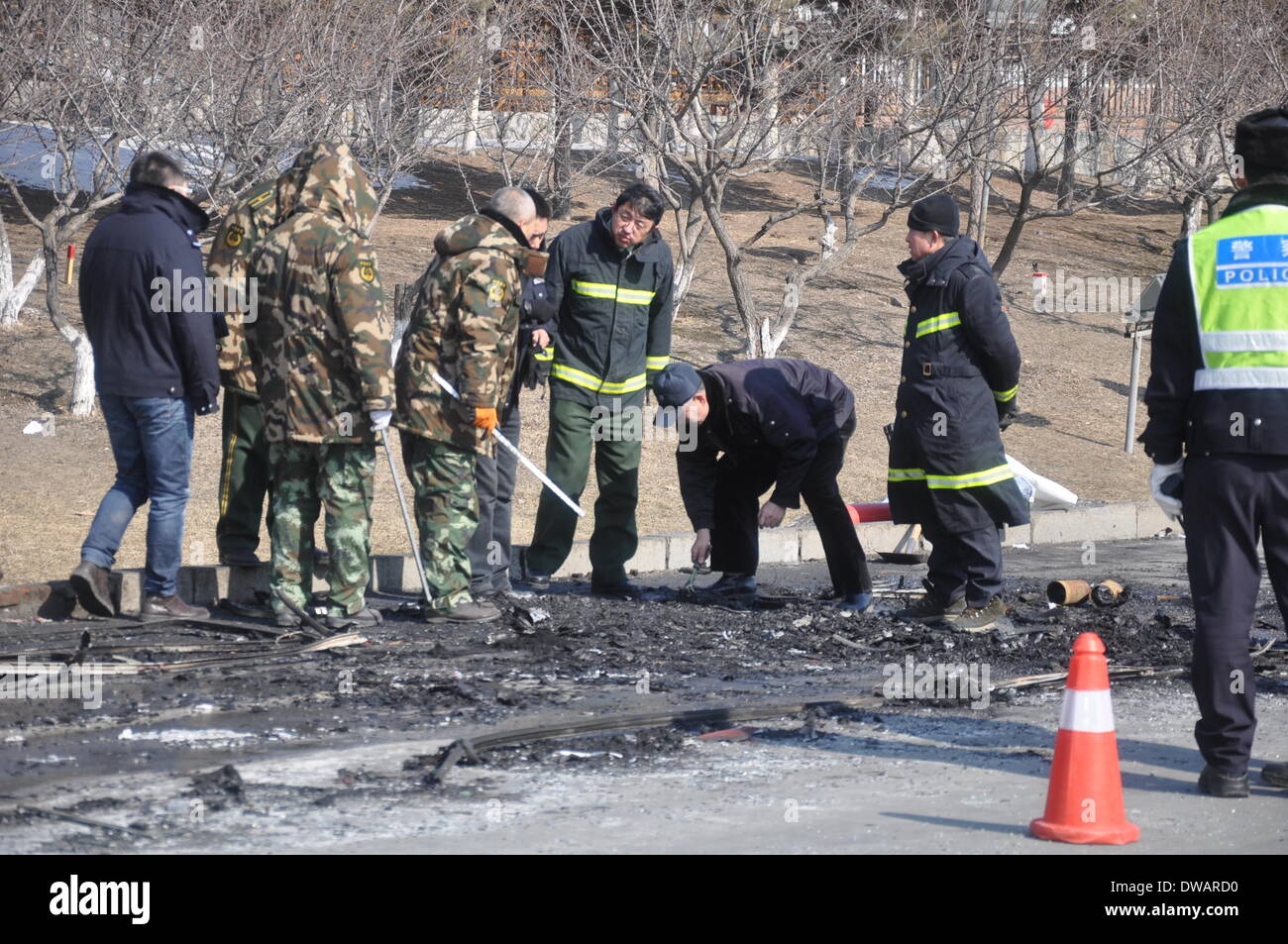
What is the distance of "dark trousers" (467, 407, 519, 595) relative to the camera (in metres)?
8.83

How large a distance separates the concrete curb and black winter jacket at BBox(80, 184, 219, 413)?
1053 mm

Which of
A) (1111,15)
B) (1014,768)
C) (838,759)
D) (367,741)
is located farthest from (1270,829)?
(1111,15)

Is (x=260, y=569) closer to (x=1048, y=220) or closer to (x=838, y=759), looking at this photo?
(x=838, y=759)

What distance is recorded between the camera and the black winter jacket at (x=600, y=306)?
915cm

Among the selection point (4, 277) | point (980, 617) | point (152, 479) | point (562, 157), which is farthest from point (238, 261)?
point (562, 157)

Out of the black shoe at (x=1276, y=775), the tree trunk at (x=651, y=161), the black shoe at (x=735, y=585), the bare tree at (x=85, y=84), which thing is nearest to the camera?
the black shoe at (x=1276, y=775)

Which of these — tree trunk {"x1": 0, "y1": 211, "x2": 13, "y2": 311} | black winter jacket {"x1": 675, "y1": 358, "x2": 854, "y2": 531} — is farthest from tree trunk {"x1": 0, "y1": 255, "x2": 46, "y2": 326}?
black winter jacket {"x1": 675, "y1": 358, "x2": 854, "y2": 531}

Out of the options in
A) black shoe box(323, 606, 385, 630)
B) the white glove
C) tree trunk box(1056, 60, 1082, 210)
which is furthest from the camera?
tree trunk box(1056, 60, 1082, 210)

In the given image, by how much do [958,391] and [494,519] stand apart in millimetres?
2644

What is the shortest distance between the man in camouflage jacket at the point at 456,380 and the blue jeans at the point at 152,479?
43.3 inches

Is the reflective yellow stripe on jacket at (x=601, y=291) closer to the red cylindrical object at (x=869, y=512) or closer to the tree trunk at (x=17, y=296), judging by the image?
the red cylindrical object at (x=869, y=512)

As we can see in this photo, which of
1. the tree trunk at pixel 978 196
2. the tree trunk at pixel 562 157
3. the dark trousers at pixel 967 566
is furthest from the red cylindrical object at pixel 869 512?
the tree trunk at pixel 978 196

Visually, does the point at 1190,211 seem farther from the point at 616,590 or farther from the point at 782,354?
the point at 616,590

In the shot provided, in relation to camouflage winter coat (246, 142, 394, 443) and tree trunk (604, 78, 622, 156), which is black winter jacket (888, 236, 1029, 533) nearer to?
camouflage winter coat (246, 142, 394, 443)
